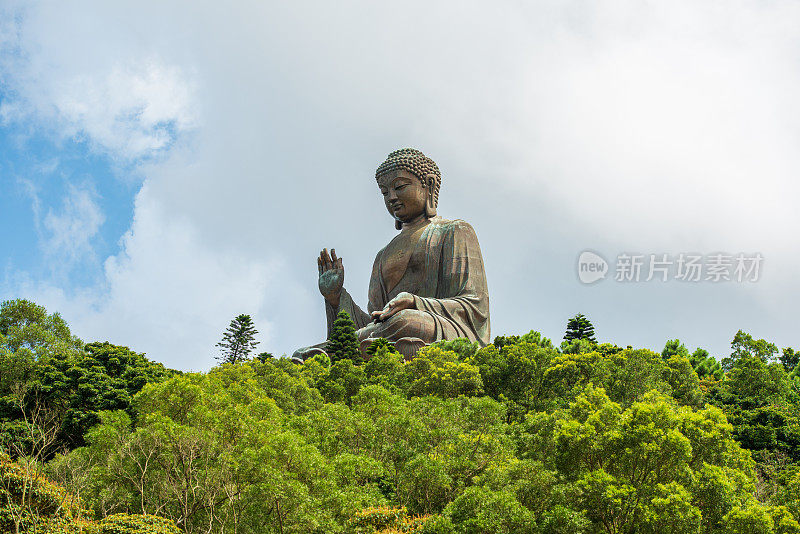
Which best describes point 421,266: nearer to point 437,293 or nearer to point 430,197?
point 437,293

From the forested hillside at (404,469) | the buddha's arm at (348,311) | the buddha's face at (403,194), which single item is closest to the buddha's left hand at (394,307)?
the buddha's arm at (348,311)

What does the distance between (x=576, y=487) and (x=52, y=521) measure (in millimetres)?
6085

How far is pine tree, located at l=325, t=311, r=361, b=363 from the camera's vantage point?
19672 millimetres

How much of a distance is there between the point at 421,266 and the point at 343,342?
12.7ft

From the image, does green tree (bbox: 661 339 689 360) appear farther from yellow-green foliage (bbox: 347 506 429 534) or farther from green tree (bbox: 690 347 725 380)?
yellow-green foliage (bbox: 347 506 429 534)

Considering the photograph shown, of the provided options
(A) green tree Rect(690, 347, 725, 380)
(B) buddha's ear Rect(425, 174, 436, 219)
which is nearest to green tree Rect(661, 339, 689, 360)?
(A) green tree Rect(690, 347, 725, 380)

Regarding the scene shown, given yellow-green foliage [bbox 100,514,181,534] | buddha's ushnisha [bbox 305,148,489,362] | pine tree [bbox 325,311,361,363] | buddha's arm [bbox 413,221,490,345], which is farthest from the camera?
buddha's ushnisha [bbox 305,148,489,362]

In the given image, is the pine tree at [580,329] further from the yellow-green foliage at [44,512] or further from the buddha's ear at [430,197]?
the yellow-green foliage at [44,512]

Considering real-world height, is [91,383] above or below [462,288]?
below

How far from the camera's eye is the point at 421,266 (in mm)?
22594

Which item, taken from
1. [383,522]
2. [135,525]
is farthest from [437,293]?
[135,525]

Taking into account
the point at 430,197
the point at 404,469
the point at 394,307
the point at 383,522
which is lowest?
the point at 383,522

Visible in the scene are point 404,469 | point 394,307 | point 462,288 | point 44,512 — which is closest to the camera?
point 44,512

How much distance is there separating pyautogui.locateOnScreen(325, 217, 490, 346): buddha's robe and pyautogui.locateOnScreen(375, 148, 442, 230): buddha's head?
63 centimetres
